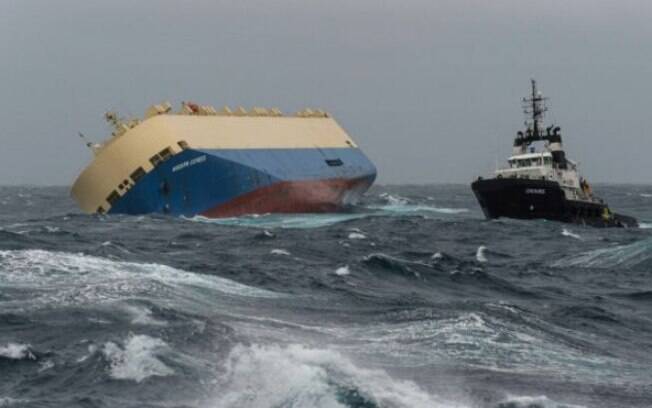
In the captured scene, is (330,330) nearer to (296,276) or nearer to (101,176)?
(296,276)

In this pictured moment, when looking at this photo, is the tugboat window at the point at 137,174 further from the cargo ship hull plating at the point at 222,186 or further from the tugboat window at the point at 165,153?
the tugboat window at the point at 165,153

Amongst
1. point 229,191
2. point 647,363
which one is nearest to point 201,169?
point 229,191

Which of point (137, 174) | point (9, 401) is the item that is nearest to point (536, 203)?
point (137, 174)

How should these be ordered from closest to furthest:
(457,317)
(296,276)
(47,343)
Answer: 1. (47,343)
2. (457,317)
3. (296,276)

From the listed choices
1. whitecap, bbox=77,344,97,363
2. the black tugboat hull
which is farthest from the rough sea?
the black tugboat hull

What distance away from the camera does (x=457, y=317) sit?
26469 mm

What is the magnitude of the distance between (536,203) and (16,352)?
175 feet

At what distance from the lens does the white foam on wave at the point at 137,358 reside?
60.8ft

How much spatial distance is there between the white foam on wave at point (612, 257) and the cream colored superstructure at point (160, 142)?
33.2 m

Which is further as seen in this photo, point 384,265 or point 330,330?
point 384,265

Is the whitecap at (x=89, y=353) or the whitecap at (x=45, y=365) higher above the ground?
the whitecap at (x=89, y=353)

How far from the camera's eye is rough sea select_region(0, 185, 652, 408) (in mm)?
18062

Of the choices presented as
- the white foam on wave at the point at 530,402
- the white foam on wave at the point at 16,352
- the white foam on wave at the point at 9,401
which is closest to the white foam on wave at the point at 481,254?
the white foam on wave at the point at 530,402

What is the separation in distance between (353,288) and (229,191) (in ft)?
130
